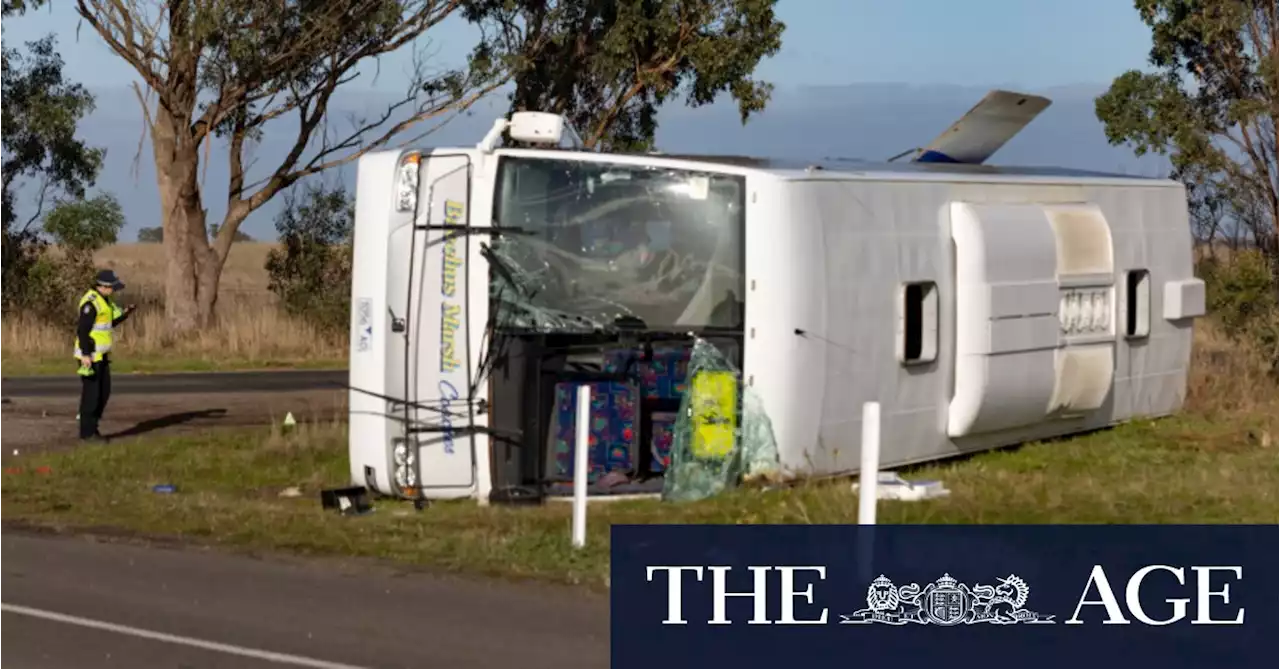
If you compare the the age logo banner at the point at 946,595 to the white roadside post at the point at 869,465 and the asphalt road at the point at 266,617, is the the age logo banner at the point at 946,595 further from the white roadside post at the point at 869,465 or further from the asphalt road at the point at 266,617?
the asphalt road at the point at 266,617

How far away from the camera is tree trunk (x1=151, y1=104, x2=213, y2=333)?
32.6 metres

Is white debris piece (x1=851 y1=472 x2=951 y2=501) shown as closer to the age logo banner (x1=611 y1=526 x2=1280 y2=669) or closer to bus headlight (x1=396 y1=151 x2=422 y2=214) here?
the age logo banner (x1=611 y1=526 x2=1280 y2=669)

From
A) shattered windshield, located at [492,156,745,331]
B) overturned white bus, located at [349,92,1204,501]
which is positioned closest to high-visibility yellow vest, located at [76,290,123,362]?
overturned white bus, located at [349,92,1204,501]

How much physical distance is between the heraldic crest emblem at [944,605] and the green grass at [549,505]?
5.44 ft

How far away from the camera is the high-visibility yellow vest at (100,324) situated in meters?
17.5

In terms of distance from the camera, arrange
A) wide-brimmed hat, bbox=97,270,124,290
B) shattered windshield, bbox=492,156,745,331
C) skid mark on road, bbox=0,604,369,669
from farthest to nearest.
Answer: wide-brimmed hat, bbox=97,270,124,290
shattered windshield, bbox=492,156,745,331
skid mark on road, bbox=0,604,369,669

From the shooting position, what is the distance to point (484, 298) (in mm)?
13250

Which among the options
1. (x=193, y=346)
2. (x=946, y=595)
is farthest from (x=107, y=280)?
(x=193, y=346)

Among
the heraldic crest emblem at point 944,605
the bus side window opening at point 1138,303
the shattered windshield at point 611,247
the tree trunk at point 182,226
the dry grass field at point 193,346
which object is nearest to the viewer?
the heraldic crest emblem at point 944,605

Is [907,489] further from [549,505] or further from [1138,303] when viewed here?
[1138,303]

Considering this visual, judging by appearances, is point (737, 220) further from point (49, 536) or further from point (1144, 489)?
point (49, 536)

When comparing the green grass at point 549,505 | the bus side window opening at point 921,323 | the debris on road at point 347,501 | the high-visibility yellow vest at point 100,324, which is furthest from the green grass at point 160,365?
the bus side window opening at point 921,323

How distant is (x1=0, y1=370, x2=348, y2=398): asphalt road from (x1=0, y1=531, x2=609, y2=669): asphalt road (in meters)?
12.2

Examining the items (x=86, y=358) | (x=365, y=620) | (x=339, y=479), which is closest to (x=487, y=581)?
(x=365, y=620)
